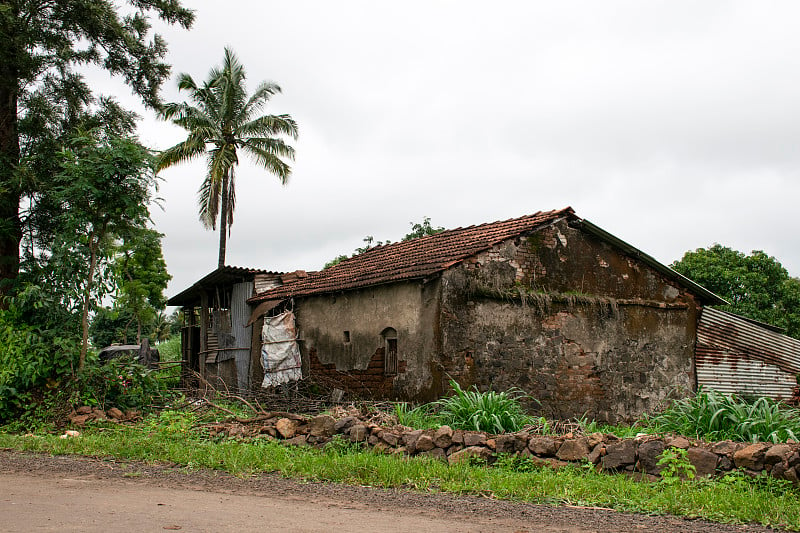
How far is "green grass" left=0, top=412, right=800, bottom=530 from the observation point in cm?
600

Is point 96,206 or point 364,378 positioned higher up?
point 96,206

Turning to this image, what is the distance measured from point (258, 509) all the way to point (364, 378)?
9.39m

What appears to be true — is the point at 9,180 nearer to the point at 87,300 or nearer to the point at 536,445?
the point at 87,300

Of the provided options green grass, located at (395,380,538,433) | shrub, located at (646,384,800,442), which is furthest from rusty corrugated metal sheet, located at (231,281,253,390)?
shrub, located at (646,384,800,442)

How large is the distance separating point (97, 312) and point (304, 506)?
350 inches

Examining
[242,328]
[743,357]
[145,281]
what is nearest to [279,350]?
[242,328]

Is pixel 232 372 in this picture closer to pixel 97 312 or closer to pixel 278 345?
pixel 278 345

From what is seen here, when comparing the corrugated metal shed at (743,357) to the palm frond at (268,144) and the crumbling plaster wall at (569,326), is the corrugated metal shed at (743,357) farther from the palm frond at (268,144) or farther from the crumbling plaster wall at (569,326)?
the palm frond at (268,144)

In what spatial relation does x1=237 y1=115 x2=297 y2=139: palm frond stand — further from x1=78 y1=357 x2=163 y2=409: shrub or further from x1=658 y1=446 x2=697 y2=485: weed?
x1=658 y1=446 x2=697 y2=485: weed

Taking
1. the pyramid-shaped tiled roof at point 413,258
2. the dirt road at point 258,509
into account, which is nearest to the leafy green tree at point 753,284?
the pyramid-shaped tiled roof at point 413,258

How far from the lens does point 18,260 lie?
16.4m

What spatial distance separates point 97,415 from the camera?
11.8m

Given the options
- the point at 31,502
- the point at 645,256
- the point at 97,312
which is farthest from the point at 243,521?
the point at 645,256

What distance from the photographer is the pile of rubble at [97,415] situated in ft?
38.1
